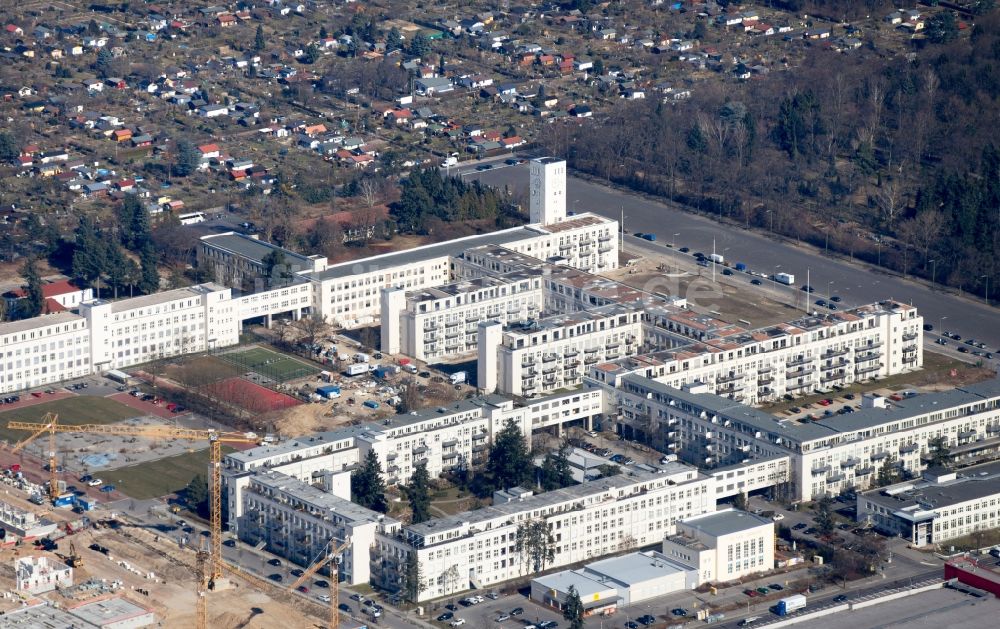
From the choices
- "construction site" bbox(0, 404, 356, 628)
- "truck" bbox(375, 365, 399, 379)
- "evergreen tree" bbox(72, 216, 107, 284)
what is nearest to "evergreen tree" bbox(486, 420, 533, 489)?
"construction site" bbox(0, 404, 356, 628)

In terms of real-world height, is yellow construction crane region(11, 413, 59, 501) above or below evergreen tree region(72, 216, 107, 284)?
below

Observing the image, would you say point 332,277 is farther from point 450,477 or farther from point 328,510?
point 328,510

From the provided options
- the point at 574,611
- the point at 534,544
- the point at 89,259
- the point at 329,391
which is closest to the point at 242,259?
the point at 89,259

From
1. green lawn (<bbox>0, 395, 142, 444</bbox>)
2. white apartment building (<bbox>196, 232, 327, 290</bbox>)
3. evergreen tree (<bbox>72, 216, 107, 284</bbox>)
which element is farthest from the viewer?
evergreen tree (<bbox>72, 216, 107, 284</bbox>)

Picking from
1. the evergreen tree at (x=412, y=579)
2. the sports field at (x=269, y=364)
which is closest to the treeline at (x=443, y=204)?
the sports field at (x=269, y=364)

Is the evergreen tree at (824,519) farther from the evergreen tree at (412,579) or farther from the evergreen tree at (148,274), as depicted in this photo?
the evergreen tree at (148,274)

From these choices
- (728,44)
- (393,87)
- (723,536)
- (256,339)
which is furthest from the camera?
(728,44)

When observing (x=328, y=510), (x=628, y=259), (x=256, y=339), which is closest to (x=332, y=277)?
(x=256, y=339)

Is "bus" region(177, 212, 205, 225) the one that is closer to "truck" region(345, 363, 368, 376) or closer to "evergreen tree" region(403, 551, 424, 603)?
"truck" region(345, 363, 368, 376)
